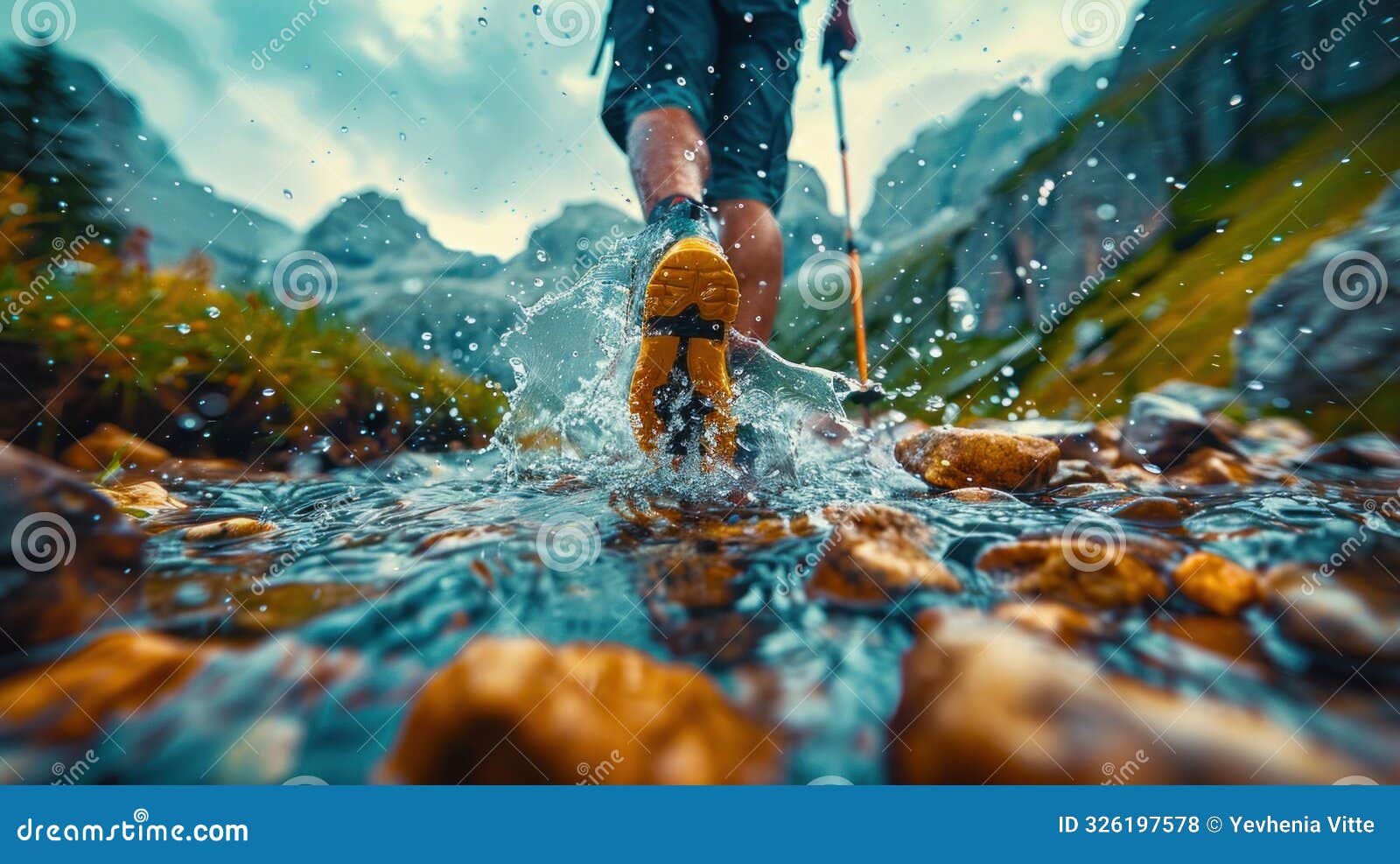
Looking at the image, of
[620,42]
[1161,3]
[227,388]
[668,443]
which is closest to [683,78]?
[620,42]

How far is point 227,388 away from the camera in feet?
10.4

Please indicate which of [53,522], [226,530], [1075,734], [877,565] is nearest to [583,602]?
[877,565]

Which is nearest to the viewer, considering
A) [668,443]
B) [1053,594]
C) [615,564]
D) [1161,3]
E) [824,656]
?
[824,656]

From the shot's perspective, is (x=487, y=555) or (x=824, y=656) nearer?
(x=824, y=656)

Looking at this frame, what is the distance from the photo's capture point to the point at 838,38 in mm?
3768

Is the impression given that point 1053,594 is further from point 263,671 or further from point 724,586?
point 263,671

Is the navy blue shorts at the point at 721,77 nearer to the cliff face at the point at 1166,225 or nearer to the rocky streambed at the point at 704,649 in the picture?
the rocky streambed at the point at 704,649

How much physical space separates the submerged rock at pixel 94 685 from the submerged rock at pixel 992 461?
2.42 m

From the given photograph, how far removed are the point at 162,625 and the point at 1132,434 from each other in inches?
152

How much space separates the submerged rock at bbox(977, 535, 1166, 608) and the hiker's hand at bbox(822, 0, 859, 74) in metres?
3.89

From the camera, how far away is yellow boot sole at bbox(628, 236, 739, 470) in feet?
5.91

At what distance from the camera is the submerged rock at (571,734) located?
83 cm

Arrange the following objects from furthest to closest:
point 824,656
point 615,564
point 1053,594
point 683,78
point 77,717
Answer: point 683,78 → point 615,564 → point 1053,594 → point 824,656 → point 77,717

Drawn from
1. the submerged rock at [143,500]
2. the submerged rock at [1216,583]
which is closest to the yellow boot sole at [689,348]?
the submerged rock at [1216,583]
